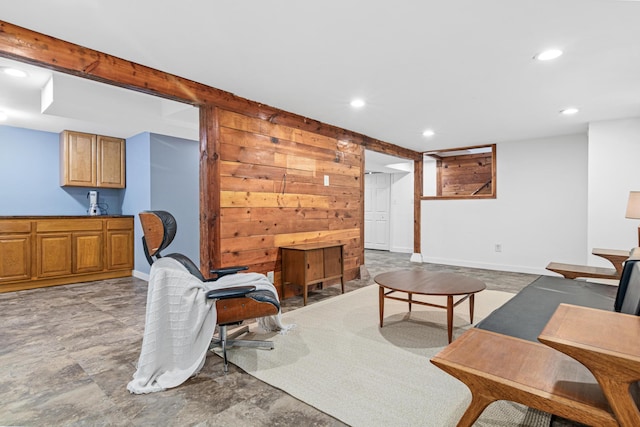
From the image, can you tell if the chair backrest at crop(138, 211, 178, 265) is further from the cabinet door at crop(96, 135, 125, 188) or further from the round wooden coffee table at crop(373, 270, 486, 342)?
the cabinet door at crop(96, 135, 125, 188)

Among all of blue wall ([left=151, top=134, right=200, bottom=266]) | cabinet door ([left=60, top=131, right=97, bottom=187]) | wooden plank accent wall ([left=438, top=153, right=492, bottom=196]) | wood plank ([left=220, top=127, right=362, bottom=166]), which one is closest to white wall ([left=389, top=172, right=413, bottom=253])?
wooden plank accent wall ([left=438, top=153, right=492, bottom=196])

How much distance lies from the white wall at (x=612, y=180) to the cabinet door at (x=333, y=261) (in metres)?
3.16

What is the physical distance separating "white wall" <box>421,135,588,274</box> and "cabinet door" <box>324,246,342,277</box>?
309cm

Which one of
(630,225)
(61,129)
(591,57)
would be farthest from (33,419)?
(630,225)

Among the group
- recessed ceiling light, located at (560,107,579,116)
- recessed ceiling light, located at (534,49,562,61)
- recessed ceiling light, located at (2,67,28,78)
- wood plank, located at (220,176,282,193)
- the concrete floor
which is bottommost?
the concrete floor

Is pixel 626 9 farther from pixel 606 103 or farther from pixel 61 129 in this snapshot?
pixel 61 129

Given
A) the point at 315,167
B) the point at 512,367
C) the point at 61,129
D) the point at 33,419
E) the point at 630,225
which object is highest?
the point at 61,129

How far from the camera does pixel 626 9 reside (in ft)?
6.26

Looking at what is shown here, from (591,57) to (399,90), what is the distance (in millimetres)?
1463

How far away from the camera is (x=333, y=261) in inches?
159

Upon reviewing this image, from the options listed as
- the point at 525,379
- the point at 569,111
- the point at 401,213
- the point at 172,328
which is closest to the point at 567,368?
the point at 525,379

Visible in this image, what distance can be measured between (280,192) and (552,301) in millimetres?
2746

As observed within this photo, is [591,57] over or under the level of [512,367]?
over

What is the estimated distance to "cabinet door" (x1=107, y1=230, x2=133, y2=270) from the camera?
4992mm
